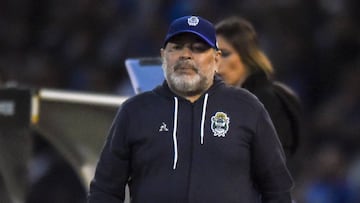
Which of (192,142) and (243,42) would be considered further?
(243,42)

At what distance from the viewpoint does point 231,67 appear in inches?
256

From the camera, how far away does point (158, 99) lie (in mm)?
5426

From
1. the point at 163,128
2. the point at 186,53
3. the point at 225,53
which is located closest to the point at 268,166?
the point at 163,128

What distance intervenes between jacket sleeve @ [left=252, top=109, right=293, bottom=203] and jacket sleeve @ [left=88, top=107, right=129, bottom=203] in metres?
0.53

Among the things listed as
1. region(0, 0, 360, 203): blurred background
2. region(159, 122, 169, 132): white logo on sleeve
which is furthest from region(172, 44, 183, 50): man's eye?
region(0, 0, 360, 203): blurred background

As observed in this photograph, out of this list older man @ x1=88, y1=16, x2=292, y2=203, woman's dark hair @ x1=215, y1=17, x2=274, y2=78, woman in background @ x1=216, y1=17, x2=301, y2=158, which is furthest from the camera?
woman's dark hair @ x1=215, y1=17, x2=274, y2=78

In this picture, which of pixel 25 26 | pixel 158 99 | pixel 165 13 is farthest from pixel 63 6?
pixel 158 99

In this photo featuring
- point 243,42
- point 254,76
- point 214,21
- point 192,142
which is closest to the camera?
point 192,142

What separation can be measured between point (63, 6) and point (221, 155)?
1059 cm

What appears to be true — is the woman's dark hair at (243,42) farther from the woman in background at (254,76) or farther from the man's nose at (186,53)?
the man's nose at (186,53)

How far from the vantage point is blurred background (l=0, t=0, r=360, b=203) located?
10961mm

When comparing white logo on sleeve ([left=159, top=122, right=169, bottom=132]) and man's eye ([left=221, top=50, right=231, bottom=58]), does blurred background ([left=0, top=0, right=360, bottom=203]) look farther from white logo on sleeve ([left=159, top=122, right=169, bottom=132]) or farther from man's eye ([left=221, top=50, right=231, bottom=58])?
Result: white logo on sleeve ([left=159, top=122, right=169, bottom=132])

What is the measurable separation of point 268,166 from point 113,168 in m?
0.63

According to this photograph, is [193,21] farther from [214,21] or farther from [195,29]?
[214,21]
